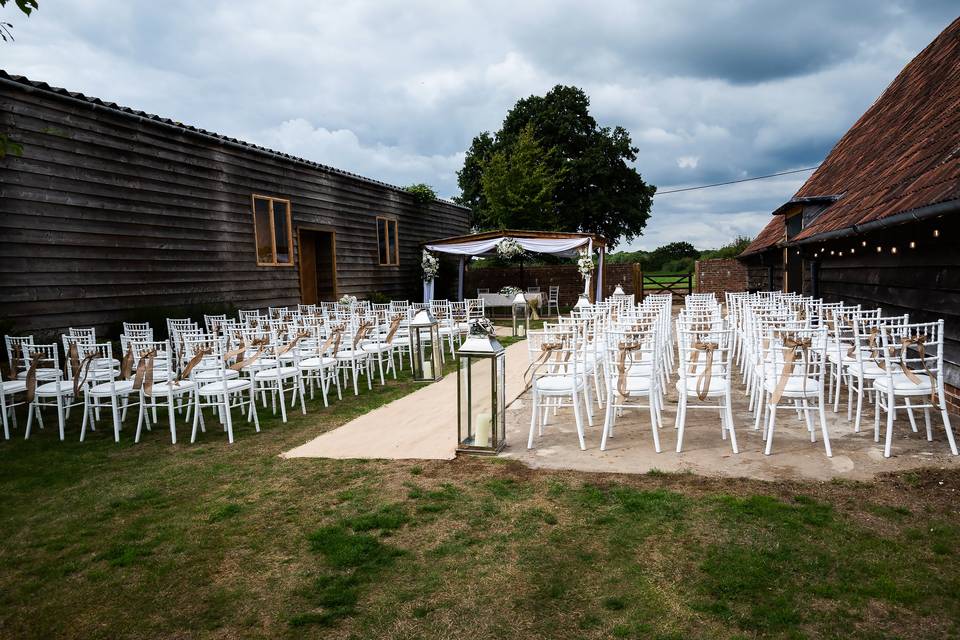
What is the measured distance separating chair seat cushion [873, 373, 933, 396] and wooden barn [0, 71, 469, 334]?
9.01 m

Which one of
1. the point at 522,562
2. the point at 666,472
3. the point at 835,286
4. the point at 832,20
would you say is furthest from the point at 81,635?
the point at 832,20

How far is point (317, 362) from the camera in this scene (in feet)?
24.9

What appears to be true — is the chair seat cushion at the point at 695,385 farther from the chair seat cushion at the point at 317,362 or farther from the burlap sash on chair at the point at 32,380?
the burlap sash on chair at the point at 32,380

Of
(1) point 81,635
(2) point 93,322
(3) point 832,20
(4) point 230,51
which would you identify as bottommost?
(1) point 81,635

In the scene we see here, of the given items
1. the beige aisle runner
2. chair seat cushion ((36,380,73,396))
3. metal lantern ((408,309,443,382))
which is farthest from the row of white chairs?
chair seat cushion ((36,380,73,396))

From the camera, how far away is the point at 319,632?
2607 millimetres

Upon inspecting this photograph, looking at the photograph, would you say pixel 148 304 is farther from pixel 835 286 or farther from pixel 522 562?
pixel 835 286

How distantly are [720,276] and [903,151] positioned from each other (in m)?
15.3

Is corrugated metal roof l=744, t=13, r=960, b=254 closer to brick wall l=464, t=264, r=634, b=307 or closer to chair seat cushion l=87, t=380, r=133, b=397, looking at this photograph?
chair seat cushion l=87, t=380, r=133, b=397

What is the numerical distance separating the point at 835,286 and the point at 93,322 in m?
12.3

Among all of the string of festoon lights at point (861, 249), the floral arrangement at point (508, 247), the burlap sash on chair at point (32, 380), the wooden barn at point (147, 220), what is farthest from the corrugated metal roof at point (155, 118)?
the string of festoon lights at point (861, 249)

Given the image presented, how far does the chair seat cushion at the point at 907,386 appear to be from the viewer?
4547mm

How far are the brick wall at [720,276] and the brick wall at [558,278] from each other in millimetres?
3048

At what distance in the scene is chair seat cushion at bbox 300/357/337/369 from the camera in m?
7.33
